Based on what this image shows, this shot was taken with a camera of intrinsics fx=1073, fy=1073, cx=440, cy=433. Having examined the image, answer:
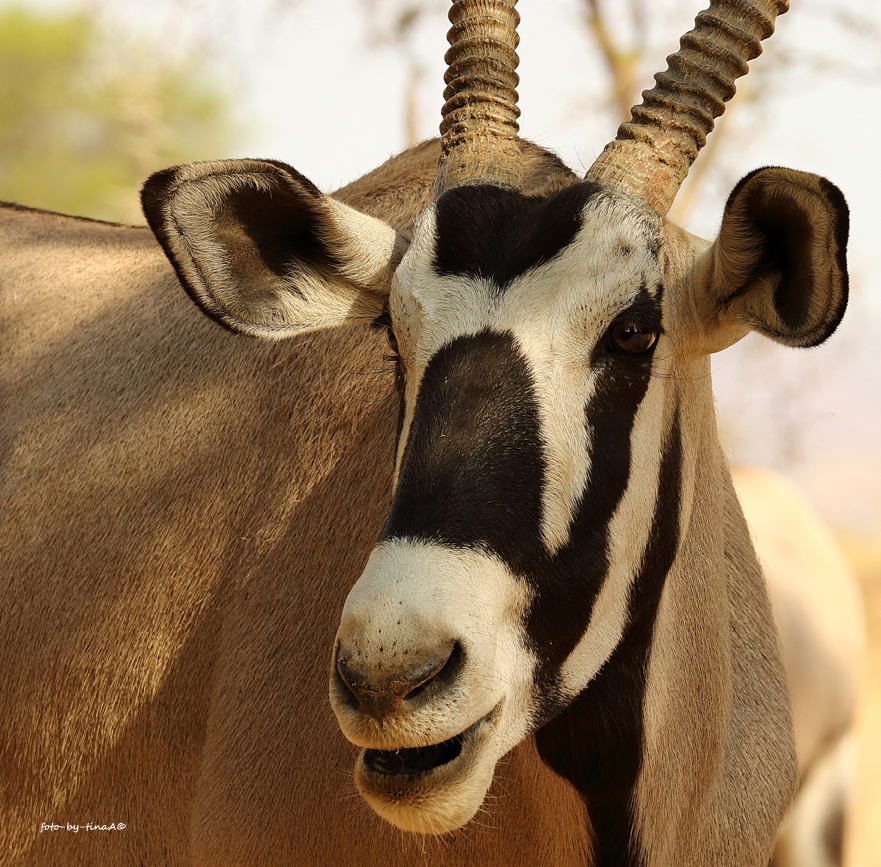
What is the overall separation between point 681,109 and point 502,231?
0.63m

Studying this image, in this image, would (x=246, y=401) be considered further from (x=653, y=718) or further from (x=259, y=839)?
(x=653, y=718)

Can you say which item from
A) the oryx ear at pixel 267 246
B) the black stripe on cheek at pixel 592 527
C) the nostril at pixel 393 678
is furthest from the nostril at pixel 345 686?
the oryx ear at pixel 267 246

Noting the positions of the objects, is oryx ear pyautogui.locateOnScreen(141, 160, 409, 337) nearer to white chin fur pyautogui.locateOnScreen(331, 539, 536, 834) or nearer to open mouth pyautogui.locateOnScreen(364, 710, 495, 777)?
white chin fur pyautogui.locateOnScreen(331, 539, 536, 834)

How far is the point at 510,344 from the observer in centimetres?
251

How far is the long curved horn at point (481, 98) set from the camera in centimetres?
297

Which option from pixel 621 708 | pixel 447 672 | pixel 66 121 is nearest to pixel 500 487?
pixel 447 672

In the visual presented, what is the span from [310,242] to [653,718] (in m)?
1.66

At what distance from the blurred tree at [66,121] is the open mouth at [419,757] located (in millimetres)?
28367

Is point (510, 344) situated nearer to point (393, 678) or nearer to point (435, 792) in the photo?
point (393, 678)

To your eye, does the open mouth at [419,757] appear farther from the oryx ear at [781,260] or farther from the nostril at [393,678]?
the oryx ear at [781,260]

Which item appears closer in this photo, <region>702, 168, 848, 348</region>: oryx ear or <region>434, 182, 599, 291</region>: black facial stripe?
<region>702, 168, 848, 348</region>: oryx ear

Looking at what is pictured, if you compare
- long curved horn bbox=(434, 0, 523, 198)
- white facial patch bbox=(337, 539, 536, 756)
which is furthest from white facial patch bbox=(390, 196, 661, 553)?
long curved horn bbox=(434, 0, 523, 198)

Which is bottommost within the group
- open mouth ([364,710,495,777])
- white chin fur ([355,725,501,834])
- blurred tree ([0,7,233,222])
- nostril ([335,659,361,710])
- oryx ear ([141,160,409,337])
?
white chin fur ([355,725,501,834])

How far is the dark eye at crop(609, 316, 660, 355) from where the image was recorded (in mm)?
2594
